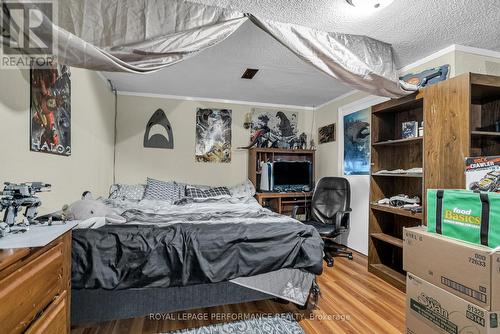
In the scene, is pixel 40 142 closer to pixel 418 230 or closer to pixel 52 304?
pixel 52 304

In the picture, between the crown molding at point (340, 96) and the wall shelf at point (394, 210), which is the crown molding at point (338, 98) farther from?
the wall shelf at point (394, 210)

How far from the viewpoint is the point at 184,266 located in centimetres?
168

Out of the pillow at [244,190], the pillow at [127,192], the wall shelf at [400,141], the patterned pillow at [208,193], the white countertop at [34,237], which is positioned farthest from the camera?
the pillow at [244,190]

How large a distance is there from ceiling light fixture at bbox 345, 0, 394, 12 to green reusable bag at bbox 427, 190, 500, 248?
131cm

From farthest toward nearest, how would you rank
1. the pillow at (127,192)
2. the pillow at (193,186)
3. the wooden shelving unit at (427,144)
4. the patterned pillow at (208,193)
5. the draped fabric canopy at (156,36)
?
1. the pillow at (193,186)
2. the patterned pillow at (208,193)
3. the pillow at (127,192)
4. the wooden shelving unit at (427,144)
5. the draped fabric canopy at (156,36)

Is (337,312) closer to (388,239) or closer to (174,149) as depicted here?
(388,239)

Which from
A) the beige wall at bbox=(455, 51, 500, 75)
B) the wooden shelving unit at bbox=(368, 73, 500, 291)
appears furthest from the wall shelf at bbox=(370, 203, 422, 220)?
the beige wall at bbox=(455, 51, 500, 75)

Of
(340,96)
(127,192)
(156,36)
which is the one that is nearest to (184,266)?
(156,36)

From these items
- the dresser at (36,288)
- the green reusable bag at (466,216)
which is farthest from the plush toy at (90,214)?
the green reusable bag at (466,216)

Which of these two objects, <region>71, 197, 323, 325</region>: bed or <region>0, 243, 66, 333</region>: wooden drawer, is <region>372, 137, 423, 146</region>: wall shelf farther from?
<region>0, 243, 66, 333</region>: wooden drawer

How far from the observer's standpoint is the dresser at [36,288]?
823 millimetres

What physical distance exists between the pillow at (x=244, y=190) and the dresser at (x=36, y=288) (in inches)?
101

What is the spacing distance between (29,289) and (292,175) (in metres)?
3.66

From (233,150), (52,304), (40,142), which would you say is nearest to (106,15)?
(40,142)
